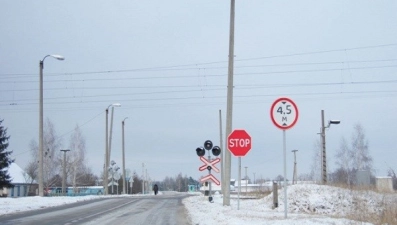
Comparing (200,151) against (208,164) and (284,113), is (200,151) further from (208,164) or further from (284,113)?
(284,113)

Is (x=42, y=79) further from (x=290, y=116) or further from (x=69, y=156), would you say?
(x=69, y=156)

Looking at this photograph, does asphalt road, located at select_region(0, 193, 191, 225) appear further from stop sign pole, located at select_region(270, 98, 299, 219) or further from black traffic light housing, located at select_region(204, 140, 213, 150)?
stop sign pole, located at select_region(270, 98, 299, 219)

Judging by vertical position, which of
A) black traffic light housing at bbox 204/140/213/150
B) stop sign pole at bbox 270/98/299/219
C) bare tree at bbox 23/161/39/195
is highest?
stop sign pole at bbox 270/98/299/219

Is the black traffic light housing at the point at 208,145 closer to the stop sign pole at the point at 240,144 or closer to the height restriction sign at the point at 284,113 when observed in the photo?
the stop sign pole at the point at 240,144

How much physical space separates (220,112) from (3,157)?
26.1m

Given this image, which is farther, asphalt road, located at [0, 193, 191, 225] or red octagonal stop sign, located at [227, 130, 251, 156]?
red octagonal stop sign, located at [227, 130, 251, 156]

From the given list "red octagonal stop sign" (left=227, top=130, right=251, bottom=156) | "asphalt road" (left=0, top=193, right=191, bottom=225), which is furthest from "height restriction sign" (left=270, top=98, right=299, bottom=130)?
"asphalt road" (left=0, top=193, right=191, bottom=225)

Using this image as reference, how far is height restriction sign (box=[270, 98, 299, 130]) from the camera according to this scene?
1451cm

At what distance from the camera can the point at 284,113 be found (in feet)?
47.8

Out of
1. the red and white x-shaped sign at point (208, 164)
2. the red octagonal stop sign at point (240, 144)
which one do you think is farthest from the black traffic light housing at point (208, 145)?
the red octagonal stop sign at point (240, 144)

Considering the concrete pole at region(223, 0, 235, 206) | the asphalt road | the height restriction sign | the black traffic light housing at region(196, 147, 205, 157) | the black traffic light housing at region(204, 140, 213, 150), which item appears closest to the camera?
the height restriction sign

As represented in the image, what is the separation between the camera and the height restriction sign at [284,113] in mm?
14508

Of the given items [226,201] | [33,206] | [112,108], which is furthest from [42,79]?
[112,108]

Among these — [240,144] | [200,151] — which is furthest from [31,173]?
[240,144]
